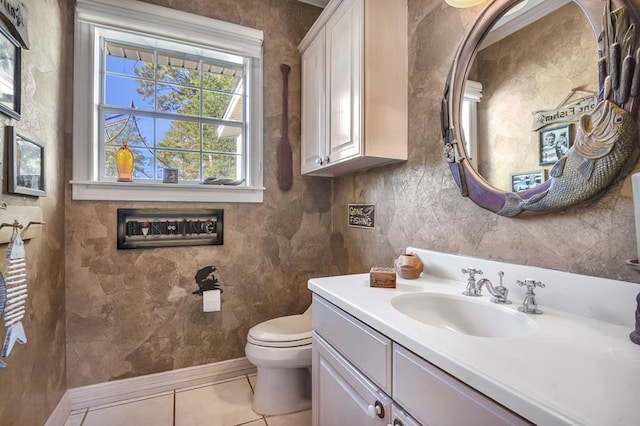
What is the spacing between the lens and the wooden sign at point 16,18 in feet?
3.50

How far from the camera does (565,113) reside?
37.8 inches

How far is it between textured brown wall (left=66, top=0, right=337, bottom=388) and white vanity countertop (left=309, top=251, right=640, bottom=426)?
1347mm

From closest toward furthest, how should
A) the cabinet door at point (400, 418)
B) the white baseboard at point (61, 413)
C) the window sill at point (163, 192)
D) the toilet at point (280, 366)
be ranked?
the cabinet door at point (400, 418) < the white baseboard at point (61, 413) < the toilet at point (280, 366) < the window sill at point (163, 192)

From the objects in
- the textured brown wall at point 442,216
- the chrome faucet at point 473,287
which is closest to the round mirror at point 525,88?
the textured brown wall at point 442,216

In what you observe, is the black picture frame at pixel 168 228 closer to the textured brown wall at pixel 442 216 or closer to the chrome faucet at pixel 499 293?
the textured brown wall at pixel 442 216

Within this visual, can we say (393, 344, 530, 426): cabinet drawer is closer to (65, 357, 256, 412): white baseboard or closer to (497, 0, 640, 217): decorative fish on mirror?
(497, 0, 640, 217): decorative fish on mirror

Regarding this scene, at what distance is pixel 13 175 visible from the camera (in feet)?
3.76

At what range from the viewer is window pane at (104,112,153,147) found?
6.42ft

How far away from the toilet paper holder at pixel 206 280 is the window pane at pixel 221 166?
2.24 ft

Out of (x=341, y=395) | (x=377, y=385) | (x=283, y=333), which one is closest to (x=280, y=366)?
(x=283, y=333)

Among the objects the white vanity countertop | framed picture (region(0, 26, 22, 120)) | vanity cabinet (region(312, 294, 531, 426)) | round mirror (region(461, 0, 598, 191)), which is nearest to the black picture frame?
framed picture (region(0, 26, 22, 120))

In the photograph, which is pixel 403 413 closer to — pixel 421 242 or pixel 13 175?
pixel 421 242

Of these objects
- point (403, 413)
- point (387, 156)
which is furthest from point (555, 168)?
point (403, 413)

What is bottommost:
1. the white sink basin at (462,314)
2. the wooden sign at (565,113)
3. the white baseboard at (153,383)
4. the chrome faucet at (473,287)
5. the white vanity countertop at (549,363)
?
the white baseboard at (153,383)
